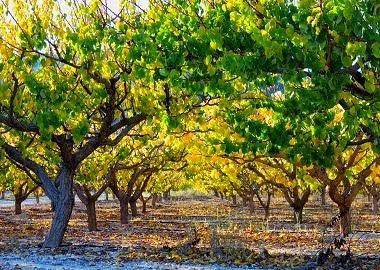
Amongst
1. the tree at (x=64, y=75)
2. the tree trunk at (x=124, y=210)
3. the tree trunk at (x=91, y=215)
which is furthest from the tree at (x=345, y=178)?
the tree trunk at (x=124, y=210)

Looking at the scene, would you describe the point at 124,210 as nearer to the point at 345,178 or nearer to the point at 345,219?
the point at 345,219

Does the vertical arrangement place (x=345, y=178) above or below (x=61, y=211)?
above

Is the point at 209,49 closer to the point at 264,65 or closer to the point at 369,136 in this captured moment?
the point at 264,65

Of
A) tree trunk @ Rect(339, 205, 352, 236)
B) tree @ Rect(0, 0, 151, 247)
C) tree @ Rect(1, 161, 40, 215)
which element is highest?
tree @ Rect(0, 0, 151, 247)

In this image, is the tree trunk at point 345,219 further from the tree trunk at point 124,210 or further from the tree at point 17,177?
the tree trunk at point 124,210

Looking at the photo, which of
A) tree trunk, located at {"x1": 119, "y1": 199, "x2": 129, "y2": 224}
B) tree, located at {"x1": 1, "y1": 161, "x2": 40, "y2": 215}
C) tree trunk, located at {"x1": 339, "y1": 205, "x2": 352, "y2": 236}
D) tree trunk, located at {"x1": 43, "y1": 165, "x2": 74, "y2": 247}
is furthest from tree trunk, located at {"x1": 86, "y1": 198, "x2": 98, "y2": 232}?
tree trunk, located at {"x1": 339, "y1": 205, "x2": 352, "y2": 236}

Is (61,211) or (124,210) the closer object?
(61,211)

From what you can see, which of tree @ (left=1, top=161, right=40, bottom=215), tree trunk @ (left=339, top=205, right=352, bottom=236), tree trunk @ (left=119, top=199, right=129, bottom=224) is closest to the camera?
tree trunk @ (left=339, top=205, right=352, bottom=236)

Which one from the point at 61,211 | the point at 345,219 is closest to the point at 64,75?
Result: the point at 61,211

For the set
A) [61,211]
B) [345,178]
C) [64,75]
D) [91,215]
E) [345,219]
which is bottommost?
[345,219]

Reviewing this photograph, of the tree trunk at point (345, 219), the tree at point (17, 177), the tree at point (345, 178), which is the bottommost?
the tree trunk at point (345, 219)

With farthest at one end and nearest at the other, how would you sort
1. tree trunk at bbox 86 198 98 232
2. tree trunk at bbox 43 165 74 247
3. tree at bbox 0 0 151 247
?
tree trunk at bbox 86 198 98 232, tree trunk at bbox 43 165 74 247, tree at bbox 0 0 151 247

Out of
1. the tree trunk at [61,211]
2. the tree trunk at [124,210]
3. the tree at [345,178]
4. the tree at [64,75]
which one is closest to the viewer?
the tree at [64,75]

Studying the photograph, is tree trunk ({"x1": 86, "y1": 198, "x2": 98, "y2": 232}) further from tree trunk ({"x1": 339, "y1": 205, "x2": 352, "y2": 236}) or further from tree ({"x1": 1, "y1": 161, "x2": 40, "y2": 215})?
tree trunk ({"x1": 339, "y1": 205, "x2": 352, "y2": 236})
